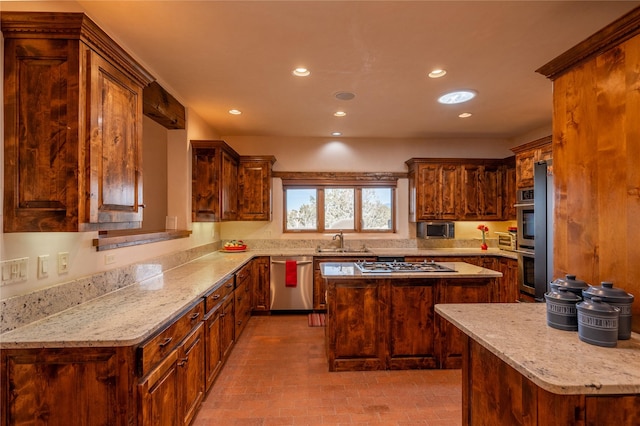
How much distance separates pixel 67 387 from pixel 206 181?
2.79 metres

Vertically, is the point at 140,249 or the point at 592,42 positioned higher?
the point at 592,42

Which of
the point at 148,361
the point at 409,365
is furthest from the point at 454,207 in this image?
the point at 148,361

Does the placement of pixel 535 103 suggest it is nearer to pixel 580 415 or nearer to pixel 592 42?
pixel 592 42

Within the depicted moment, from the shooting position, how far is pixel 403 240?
539 cm

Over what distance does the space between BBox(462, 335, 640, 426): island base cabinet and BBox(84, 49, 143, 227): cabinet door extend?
2.07 metres

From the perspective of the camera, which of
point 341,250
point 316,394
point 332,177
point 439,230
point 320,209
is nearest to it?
point 316,394

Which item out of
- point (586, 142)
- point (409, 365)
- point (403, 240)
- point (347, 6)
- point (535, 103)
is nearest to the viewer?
point (586, 142)

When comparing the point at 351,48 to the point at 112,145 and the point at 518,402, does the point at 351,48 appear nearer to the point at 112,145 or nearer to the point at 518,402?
the point at 112,145

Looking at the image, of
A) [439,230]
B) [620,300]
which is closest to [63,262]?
[620,300]

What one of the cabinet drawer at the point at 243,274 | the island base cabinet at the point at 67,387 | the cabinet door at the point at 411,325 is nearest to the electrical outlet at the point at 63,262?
the island base cabinet at the point at 67,387

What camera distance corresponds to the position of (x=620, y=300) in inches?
49.5

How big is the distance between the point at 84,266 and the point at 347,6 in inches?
91.7

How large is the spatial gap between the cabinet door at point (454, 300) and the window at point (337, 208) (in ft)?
8.23

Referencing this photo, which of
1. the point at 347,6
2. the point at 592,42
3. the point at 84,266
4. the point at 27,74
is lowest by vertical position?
the point at 84,266
